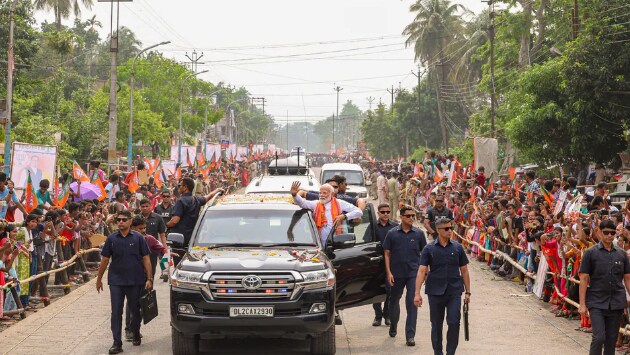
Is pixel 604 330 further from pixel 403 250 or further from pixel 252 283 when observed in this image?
pixel 252 283

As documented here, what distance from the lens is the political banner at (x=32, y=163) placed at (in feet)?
70.8

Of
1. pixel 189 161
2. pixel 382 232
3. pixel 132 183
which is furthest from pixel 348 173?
pixel 382 232

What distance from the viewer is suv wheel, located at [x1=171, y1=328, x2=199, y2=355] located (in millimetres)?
11688

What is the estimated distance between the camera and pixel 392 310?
531 inches

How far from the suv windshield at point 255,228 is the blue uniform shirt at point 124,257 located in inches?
27.5

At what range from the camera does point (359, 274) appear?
13.4 m

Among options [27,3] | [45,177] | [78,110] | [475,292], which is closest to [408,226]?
[475,292]

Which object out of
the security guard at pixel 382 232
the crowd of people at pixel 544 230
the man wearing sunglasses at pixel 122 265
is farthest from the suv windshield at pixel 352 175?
the man wearing sunglasses at pixel 122 265

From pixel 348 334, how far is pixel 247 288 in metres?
3.05

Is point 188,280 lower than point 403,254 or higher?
lower

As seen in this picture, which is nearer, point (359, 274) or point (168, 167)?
point (359, 274)

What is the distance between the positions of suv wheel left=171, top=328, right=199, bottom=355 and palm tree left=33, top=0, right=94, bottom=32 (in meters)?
69.5

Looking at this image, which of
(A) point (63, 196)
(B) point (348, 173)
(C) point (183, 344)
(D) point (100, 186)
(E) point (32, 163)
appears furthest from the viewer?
(B) point (348, 173)

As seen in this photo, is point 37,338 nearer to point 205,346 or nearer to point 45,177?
point 205,346
